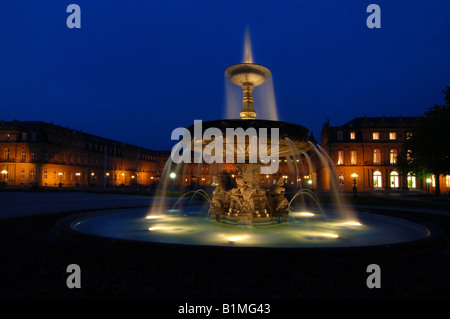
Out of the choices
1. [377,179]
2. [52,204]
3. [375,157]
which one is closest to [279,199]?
[52,204]

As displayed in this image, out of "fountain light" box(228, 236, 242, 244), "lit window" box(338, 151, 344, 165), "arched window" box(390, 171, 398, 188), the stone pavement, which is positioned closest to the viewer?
"fountain light" box(228, 236, 242, 244)

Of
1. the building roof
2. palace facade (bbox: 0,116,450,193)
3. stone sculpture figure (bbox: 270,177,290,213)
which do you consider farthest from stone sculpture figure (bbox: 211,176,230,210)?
the building roof

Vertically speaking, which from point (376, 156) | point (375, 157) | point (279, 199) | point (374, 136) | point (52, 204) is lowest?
point (52, 204)

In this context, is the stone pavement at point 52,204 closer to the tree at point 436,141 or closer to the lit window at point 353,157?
the tree at point 436,141

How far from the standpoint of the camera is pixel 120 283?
12.7ft

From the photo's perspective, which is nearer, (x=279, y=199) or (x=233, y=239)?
(x=233, y=239)

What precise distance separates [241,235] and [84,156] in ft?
237

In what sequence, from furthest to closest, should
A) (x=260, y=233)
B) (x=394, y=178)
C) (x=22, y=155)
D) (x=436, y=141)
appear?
(x=22, y=155), (x=394, y=178), (x=436, y=141), (x=260, y=233)

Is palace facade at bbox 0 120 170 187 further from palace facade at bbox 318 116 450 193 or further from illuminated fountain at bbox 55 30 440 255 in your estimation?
illuminated fountain at bbox 55 30 440 255

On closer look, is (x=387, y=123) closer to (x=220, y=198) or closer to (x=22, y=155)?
(x=220, y=198)

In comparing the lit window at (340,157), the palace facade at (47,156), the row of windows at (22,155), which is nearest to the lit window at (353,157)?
the lit window at (340,157)

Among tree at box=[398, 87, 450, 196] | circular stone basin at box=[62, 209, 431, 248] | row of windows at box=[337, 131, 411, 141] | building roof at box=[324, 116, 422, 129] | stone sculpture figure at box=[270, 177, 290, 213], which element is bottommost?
circular stone basin at box=[62, 209, 431, 248]

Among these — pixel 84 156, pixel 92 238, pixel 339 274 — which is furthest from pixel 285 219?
pixel 84 156

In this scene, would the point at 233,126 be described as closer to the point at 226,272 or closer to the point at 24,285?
the point at 226,272
